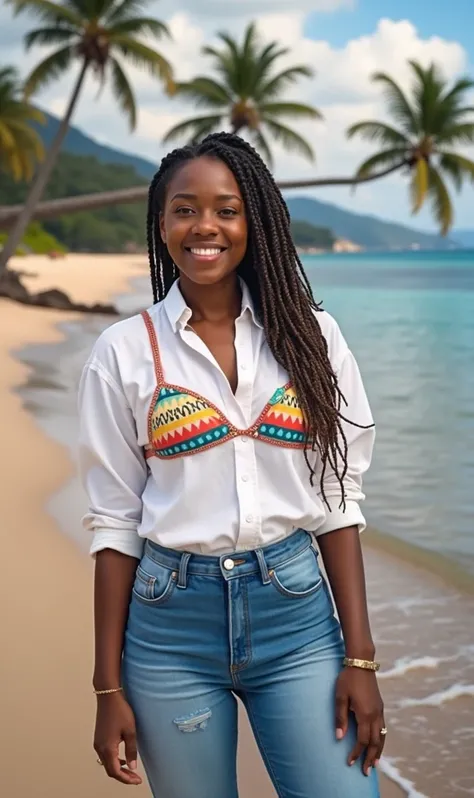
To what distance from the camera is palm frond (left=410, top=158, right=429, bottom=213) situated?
81.5 ft

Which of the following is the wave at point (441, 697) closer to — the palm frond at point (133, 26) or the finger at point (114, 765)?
the finger at point (114, 765)

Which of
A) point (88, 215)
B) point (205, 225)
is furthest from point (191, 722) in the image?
point (88, 215)

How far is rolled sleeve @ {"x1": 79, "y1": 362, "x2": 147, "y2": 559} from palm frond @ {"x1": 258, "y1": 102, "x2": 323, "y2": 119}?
27062 millimetres

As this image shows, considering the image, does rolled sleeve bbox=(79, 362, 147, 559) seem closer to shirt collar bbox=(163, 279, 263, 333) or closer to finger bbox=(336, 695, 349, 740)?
shirt collar bbox=(163, 279, 263, 333)

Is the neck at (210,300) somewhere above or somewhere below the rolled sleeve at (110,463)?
above

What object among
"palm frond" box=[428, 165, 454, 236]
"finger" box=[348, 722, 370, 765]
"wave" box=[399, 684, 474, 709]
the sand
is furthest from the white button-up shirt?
"palm frond" box=[428, 165, 454, 236]

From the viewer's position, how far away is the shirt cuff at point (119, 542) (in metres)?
1.91

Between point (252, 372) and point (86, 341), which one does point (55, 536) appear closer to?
point (252, 372)

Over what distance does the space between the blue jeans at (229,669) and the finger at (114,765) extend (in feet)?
0.19

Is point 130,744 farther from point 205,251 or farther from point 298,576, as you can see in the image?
point 205,251

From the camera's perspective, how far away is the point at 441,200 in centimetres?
2738

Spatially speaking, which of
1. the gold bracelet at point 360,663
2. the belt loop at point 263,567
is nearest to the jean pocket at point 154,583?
the belt loop at point 263,567

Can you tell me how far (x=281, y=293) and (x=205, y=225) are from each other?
0.22 m

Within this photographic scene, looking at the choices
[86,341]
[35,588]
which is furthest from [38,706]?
[86,341]
